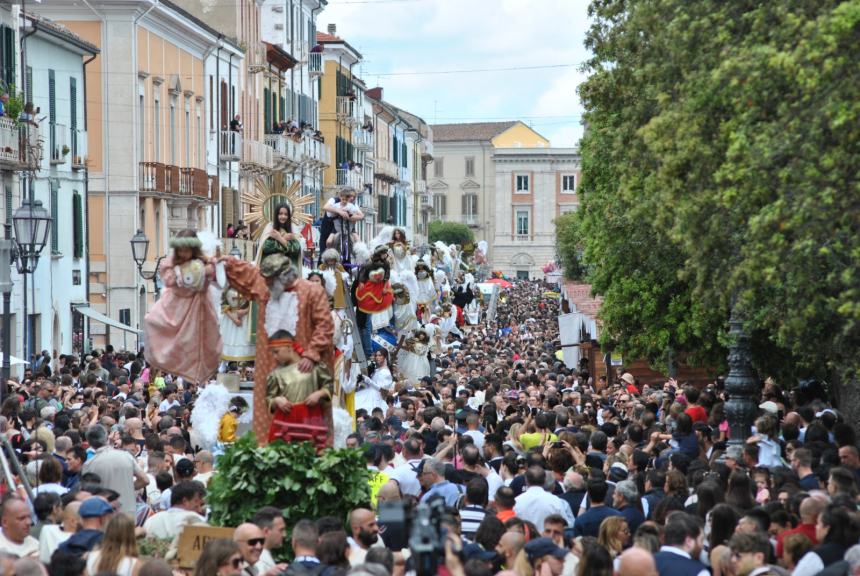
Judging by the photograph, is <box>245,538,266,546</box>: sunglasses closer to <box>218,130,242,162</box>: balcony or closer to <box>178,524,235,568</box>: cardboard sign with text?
<box>178,524,235,568</box>: cardboard sign with text

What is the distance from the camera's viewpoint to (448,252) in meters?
49.4

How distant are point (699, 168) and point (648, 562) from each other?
6.28 metres

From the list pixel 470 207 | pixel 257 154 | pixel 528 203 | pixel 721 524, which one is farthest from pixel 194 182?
pixel 470 207

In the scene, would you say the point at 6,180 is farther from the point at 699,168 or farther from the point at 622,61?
the point at 699,168

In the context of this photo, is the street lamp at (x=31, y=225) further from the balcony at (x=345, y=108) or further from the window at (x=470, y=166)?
the window at (x=470, y=166)

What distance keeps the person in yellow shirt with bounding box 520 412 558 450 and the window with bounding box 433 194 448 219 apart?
13008cm

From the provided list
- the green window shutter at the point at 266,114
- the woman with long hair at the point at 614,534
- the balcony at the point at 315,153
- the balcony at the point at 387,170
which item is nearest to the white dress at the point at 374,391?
the woman with long hair at the point at 614,534

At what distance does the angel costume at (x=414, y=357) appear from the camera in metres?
27.7

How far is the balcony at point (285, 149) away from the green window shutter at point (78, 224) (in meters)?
20.1

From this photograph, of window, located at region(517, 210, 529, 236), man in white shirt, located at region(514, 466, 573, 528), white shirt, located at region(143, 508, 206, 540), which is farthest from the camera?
window, located at region(517, 210, 529, 236)

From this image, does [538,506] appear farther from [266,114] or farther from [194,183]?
[266,114]

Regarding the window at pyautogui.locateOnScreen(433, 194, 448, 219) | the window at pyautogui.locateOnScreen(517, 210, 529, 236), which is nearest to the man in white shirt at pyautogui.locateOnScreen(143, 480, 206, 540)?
the window at pyautogui.locateOnScreen(517, 210, 529, 236)

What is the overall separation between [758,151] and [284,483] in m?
4.35

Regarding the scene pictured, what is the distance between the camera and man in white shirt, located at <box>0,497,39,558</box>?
1042cm
